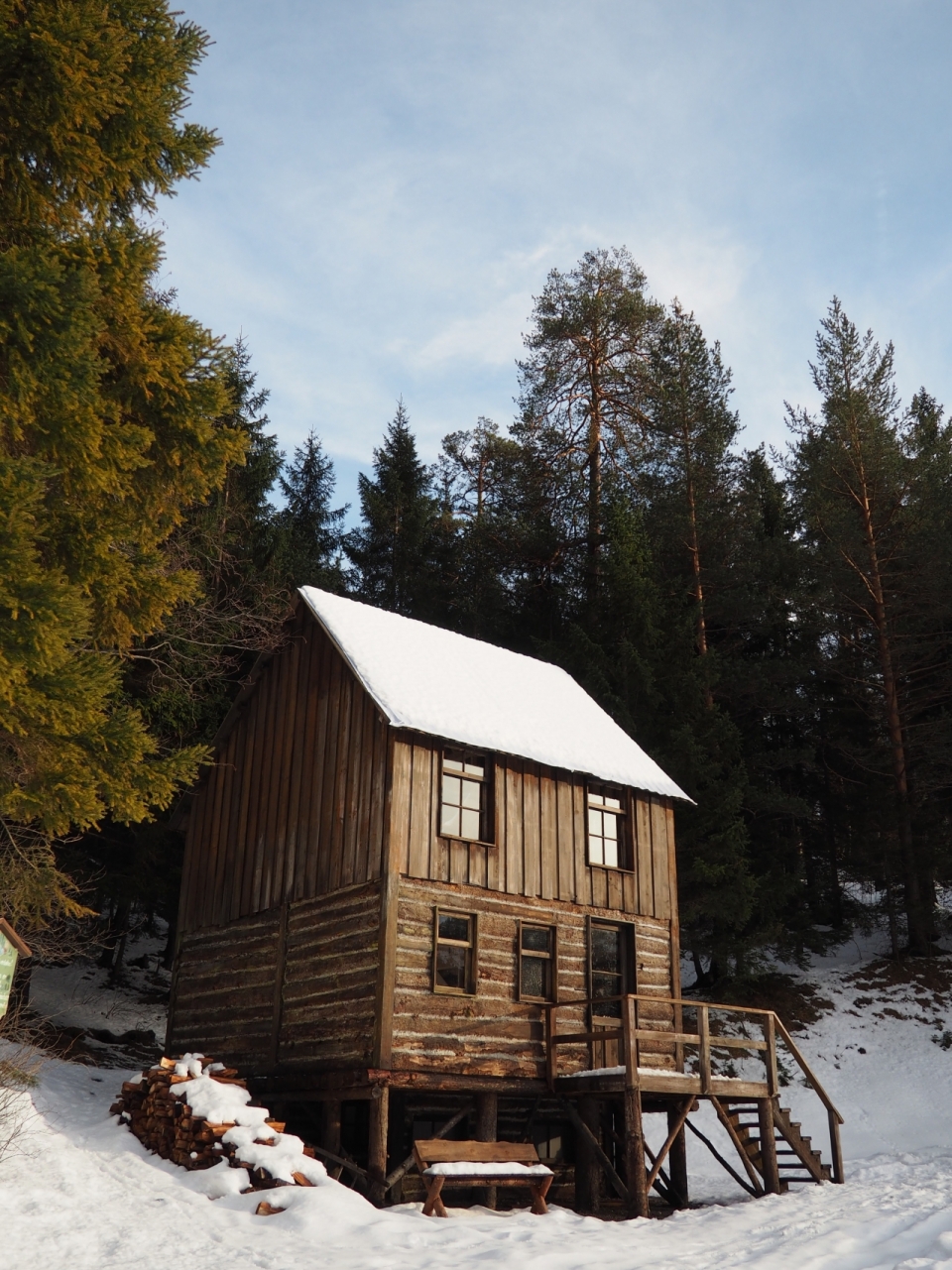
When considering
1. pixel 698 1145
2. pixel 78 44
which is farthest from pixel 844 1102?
pixel 78 44

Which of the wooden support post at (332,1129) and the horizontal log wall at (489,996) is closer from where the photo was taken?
the horizontal log wall at (489,996)

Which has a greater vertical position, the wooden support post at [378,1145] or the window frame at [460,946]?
the window frame at [460,946]

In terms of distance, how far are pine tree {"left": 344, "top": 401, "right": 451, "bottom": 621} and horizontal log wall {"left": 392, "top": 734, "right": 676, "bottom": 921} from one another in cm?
1994

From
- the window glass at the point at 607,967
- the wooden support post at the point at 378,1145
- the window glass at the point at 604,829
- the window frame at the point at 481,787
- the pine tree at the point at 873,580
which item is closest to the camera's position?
the wooden support post at the point at 378,1145

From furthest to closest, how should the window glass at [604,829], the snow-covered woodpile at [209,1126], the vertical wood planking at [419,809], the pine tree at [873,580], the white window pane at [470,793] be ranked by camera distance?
the pine tree at [873,580] → the window glass at [604,829] → the white window pane at [470,793] → the vertical wood planking at [419,809] → the snow-covered woodpile at [209,1126]

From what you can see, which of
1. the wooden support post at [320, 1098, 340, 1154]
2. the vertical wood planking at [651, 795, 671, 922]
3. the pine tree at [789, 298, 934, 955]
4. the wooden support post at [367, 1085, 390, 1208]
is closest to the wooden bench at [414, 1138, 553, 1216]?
the wooden support post at [367, 1085, 390, 1208]

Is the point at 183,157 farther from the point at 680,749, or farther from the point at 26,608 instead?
the point at 680,749

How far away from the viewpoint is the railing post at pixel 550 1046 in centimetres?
1814

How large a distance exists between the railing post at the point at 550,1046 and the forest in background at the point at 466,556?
25.8 ft

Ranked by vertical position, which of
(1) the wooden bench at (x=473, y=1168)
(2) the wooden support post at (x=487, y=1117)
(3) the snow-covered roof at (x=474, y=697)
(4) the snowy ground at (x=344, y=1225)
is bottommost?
(4) the snowy ground at (x=344, y=1225)

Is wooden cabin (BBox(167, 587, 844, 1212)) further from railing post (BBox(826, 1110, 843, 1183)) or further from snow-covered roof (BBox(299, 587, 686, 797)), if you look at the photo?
railing post (BBox(826, 1110, 843, 1183))

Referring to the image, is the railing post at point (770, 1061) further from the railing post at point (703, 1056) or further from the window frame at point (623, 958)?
the window frame at point (623, 958)

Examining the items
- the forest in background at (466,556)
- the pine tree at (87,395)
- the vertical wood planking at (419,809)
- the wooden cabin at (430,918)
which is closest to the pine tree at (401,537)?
the forest in background at (466,556)

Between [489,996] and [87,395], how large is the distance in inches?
441
